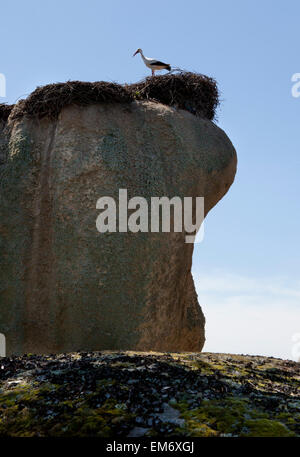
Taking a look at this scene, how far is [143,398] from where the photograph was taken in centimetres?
538

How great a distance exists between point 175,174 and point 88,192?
5.75 ft

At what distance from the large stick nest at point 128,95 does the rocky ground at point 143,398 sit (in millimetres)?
5592

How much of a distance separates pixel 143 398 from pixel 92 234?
15.3 ft

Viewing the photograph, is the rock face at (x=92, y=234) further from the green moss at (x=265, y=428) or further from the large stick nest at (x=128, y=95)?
the green moss at (x=265, y=428)

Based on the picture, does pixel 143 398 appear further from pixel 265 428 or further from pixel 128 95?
pixel 128 95

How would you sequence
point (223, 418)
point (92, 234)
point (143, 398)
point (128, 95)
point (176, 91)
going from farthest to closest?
point (176, 91), point (128, 95), point (92, 234), point (143, 398), point (223, 418)

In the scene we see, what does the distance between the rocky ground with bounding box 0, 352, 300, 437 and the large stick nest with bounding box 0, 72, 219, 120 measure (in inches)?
220

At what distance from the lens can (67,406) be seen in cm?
530

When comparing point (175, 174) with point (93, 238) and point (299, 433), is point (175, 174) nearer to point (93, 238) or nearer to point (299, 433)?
point (93, 238)

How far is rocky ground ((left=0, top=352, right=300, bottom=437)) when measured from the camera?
4.93 m

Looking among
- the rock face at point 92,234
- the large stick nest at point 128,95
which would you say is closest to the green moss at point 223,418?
the rock face at point 92,234

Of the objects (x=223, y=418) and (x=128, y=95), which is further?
(x=128, y=95)

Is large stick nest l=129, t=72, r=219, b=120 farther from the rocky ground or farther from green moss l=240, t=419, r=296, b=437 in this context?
green moss l=240, t=419, r=296, b=437

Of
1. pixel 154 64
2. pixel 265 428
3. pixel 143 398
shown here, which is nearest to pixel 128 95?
pixel 154 64
